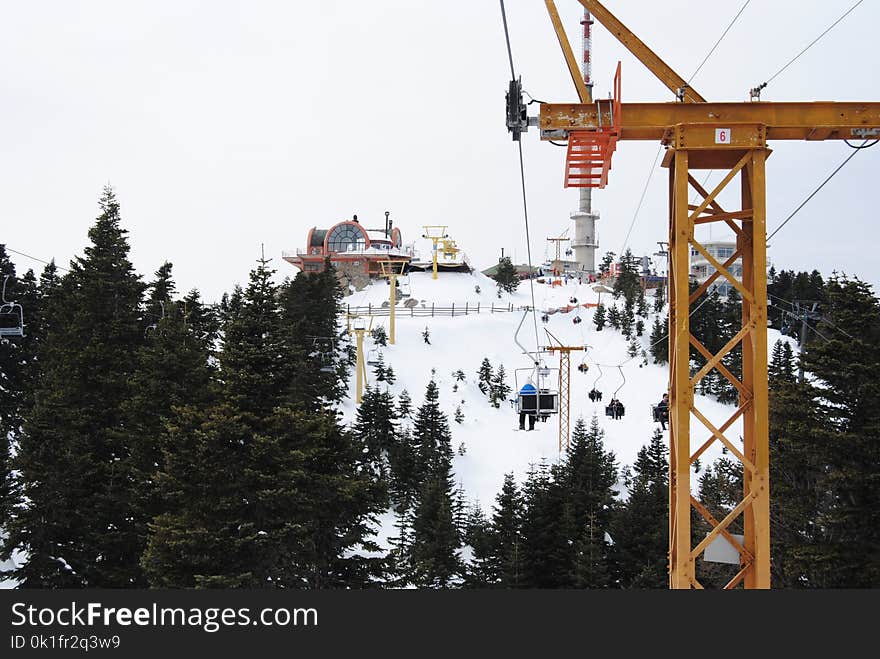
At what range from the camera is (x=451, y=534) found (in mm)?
25500

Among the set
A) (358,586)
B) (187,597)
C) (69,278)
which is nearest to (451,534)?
(358,586)

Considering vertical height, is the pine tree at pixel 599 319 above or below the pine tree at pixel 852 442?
above

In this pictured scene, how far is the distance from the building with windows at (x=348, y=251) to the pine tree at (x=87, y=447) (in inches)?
1951

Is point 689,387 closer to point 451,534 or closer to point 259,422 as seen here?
point 259,422

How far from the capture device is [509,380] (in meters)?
49.7

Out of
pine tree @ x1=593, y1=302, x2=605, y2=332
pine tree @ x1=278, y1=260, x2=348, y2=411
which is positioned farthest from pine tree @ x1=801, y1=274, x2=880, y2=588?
pine tree @ x1=593, y1=302, x2=605, y2=332

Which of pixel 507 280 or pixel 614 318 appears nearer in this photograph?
pixel 614 318

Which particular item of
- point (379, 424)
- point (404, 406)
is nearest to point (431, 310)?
point (404, 406)

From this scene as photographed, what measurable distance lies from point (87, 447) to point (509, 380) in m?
34.9

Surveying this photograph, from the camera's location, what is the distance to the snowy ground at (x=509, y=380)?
1533 inches

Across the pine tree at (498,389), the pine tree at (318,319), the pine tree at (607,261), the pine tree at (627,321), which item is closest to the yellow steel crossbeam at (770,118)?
the pine tree at (318,319)

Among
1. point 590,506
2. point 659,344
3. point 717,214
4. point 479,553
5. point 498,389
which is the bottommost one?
point 479,553

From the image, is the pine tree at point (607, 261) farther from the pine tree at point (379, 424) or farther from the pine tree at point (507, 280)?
the pine tree at point (379, 424)

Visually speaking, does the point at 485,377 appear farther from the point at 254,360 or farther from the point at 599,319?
the point at 254,360
